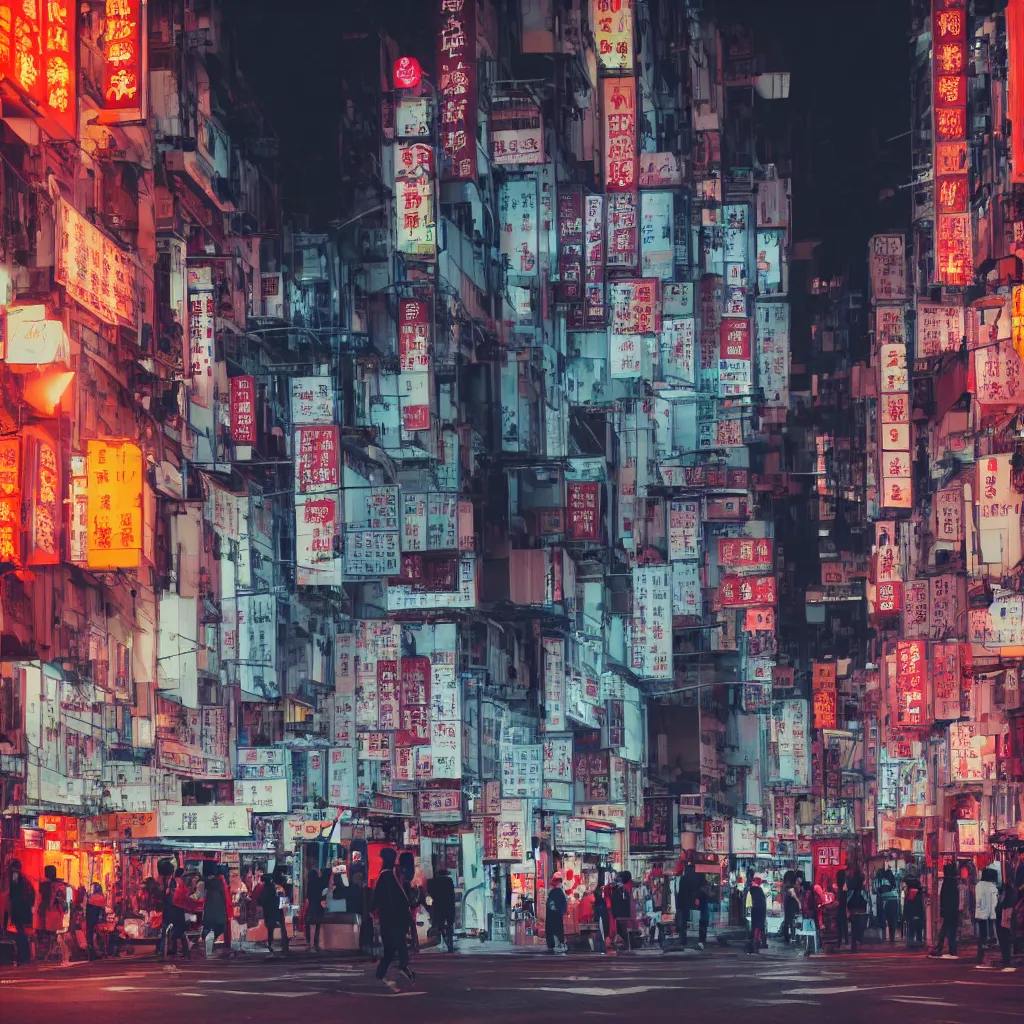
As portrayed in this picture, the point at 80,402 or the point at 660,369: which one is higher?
the point at 660,369

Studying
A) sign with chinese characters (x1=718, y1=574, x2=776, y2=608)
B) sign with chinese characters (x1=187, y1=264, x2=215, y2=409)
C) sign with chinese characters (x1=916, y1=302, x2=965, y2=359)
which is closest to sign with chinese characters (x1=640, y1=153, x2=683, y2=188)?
sign with chinese characters (x1=718, y1=574, x2=776, y2=608)

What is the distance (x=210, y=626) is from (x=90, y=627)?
764 cm

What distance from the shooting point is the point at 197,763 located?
42.4 m

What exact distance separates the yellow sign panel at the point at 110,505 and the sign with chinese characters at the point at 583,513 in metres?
25.8

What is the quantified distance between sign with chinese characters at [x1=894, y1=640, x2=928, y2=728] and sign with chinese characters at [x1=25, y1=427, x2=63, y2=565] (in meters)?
23.1

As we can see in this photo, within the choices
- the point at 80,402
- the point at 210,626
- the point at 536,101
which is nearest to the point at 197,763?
the point at 210,626

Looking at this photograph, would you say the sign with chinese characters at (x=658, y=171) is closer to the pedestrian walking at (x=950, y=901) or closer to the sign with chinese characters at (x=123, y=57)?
the sign with chinese characters at (x=123, y=57)

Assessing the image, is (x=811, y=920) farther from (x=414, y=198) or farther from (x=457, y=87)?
(x=457, y=87)

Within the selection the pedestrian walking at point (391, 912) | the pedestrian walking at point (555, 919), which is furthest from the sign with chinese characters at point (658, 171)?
the pedestrian walking at point (391, 912)

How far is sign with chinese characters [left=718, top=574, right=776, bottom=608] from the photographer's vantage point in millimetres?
66312

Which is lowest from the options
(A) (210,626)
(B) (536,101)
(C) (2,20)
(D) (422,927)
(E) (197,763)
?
(D) (422,927)

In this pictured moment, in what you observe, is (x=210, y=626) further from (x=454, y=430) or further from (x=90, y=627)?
(x=454, y=430)

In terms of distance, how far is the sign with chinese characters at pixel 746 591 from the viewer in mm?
66312

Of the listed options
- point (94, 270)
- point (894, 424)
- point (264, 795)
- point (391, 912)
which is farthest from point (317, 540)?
point (391, 912)
